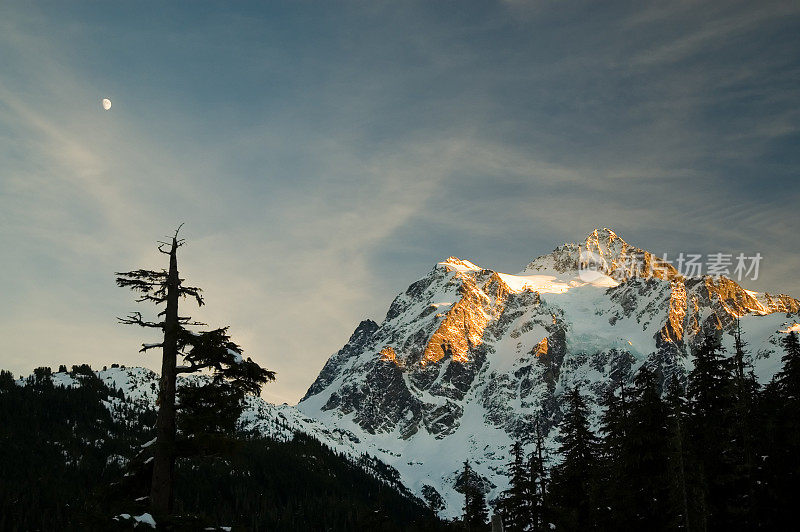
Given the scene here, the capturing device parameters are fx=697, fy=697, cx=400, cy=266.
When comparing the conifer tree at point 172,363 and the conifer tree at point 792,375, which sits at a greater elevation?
the conifer tree at point 792,375

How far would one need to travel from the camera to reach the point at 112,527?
39.0 ft

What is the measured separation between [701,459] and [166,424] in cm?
3376

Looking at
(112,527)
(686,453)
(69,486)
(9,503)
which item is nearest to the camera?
(112,527)

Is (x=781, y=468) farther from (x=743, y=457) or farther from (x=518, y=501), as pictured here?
(x=518, y=501)

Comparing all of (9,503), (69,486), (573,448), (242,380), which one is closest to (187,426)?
(242,380)

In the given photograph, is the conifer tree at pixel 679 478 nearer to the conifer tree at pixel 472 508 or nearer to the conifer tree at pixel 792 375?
the conifer tree at pixel 792 375

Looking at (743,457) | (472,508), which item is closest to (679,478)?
(743,457)

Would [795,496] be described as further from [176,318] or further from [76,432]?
[76,432]

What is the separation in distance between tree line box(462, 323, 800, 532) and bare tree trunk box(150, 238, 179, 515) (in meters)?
27.1

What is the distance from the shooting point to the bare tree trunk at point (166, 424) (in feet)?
45.1

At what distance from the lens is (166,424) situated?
1386 centimetres

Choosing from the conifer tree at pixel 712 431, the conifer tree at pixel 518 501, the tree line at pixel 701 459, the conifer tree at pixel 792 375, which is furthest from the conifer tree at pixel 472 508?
the conifer tree at pixel 792 375

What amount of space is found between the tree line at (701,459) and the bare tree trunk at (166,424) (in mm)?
27061

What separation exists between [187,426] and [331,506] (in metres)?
192
